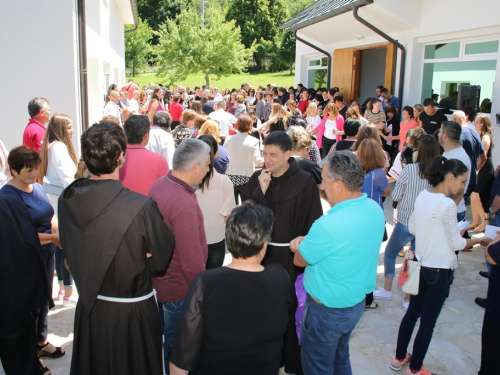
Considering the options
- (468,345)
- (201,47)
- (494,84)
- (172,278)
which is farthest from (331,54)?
(172,278)

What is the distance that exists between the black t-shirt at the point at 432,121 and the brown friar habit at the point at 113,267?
296 inches

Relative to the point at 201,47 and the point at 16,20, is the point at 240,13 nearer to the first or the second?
the point at 201,47

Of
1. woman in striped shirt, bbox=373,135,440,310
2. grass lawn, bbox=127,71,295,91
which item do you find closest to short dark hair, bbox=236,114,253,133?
woman in striped shirt, bbox=373,135,440,310

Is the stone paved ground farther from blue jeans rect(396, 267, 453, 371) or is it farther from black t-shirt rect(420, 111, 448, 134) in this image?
black t-shirt rect(420, 111, 448, 134)

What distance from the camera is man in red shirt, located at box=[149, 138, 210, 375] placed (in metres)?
2.84

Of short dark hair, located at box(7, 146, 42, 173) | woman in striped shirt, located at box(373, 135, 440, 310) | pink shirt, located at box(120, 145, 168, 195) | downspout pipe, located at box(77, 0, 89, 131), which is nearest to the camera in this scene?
short dark hair, located at box(7, 146, 42, 173)

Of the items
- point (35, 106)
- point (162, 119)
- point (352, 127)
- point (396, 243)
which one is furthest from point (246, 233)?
point (352, 127)

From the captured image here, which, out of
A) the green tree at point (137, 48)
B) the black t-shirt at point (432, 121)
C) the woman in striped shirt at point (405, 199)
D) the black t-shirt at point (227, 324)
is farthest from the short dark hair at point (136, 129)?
the green tree at point (137, 48)

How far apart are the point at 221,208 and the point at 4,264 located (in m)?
1.69

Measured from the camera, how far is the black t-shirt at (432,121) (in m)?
8.70

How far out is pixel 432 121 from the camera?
28.7 feet

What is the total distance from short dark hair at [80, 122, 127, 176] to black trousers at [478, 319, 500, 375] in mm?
2742

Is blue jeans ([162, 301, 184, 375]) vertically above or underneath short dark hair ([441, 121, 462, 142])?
underneath

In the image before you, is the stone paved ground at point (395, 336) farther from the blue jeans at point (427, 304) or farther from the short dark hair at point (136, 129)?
the short dark hair at point (136, 129)
